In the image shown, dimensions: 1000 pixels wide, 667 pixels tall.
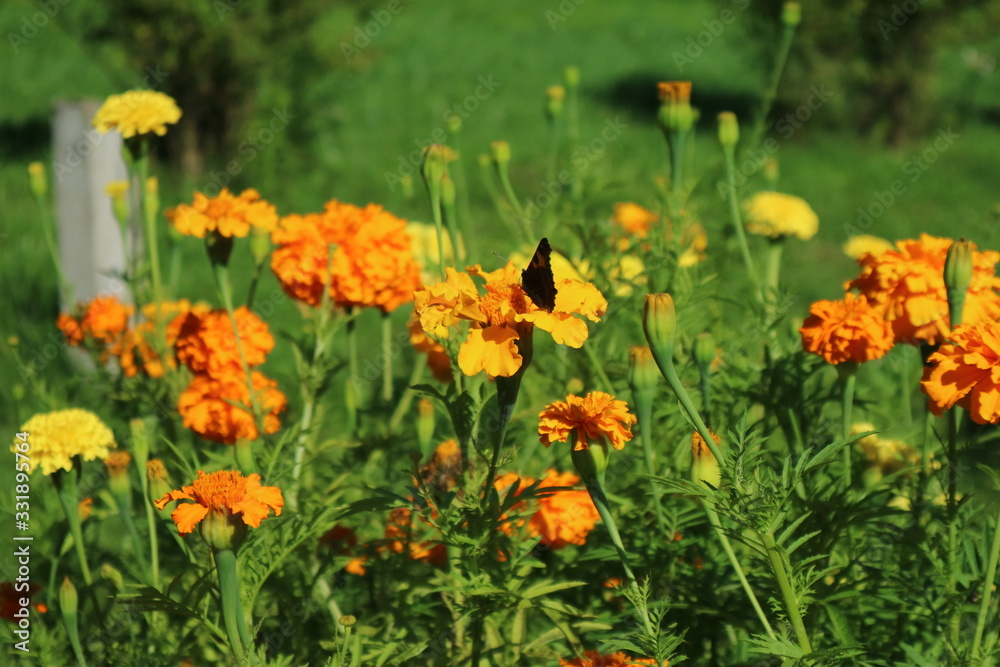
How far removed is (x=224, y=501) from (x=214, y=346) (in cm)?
56

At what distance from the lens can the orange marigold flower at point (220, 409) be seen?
177cm

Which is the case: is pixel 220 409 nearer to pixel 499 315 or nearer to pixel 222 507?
pixel 222 507

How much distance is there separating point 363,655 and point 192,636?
0.35 m

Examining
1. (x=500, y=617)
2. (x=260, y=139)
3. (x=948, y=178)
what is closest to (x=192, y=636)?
(x=500, y=617)

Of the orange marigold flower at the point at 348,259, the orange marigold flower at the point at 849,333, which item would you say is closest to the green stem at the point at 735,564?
the orange marigold flower at the point at 849,333

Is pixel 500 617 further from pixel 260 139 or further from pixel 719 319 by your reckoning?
pixel 260 139

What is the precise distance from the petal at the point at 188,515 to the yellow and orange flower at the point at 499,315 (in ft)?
1.11

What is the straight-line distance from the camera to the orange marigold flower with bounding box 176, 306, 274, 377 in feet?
5.90

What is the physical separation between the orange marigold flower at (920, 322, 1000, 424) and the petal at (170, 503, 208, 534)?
858 mm

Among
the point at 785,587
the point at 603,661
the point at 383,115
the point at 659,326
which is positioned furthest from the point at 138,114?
the point at 383,115

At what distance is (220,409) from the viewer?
1.79 meters

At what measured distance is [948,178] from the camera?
645 centimetres

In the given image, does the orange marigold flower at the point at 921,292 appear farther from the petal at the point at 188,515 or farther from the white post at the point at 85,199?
the white post at the point at 85,199

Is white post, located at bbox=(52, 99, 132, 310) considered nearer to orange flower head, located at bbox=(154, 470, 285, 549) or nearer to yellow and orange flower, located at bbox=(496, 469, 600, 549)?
yellow and orange flower, located at bbox=(496, 469, 600, 549)
